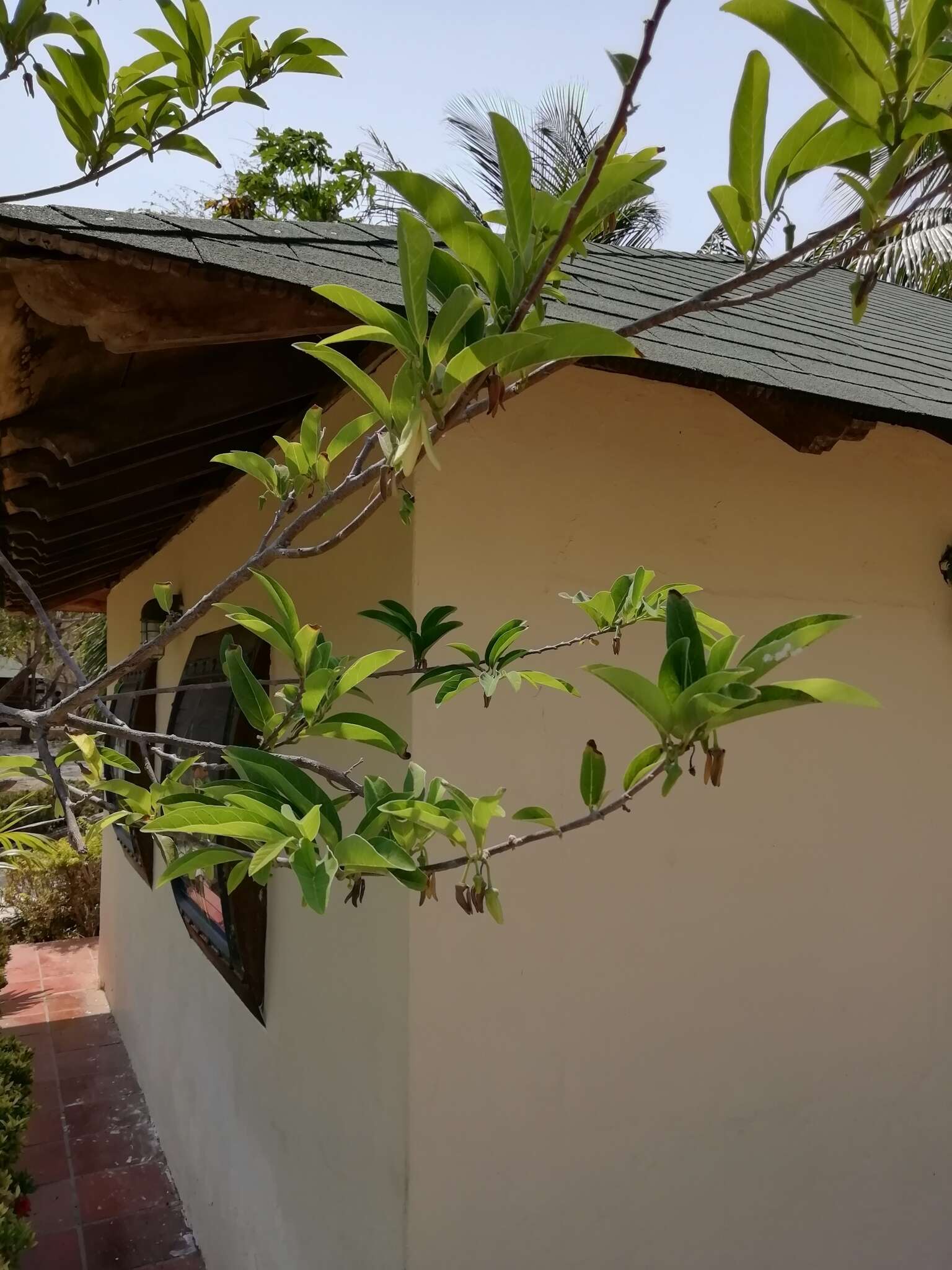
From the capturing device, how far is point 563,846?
8.25ft

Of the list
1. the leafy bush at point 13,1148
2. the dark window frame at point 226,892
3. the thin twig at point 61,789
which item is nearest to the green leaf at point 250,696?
the thin twig at point 61,789

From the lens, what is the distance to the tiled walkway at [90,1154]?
4.40 metres

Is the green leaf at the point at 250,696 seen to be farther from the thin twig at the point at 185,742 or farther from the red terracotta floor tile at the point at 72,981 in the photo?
the red terracotta floor tile at the point at 72,981

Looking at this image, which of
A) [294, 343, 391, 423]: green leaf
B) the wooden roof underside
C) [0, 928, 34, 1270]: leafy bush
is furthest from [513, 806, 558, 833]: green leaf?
[0, 928, 34, 1270]: leafy bush

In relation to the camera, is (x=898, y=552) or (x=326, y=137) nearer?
(x=898, y=552)

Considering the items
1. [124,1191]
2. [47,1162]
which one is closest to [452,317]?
[124,1191]

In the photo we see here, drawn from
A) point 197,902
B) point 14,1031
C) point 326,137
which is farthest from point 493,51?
point 326,137

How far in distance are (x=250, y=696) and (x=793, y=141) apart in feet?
3.44

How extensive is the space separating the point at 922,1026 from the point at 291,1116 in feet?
7.59

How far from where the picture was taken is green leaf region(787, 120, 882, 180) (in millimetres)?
906

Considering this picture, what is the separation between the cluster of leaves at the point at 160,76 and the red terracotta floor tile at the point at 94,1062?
21.8 ft

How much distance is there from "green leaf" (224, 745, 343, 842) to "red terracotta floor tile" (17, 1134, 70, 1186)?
5.27 m

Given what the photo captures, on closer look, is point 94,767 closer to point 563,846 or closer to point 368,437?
point 368,437

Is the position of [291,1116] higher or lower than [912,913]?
lower
